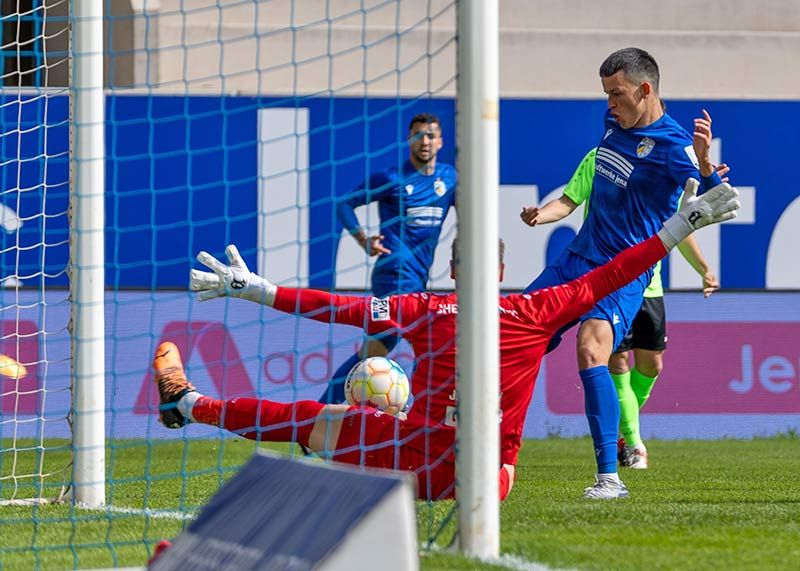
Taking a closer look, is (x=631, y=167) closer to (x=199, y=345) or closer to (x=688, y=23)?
(x=199, y=345)

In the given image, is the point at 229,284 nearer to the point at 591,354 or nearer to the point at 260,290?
the point at 260,290

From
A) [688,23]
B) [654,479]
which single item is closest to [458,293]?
[654,479]

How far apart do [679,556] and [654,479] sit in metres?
2.78

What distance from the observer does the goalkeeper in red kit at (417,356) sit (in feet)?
16.1

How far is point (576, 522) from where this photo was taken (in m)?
4.91

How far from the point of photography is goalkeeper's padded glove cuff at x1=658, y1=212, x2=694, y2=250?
5027 millimetres

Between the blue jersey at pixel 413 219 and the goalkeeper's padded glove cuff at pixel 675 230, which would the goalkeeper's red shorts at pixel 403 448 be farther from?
the blue jersey at pixel 413 219

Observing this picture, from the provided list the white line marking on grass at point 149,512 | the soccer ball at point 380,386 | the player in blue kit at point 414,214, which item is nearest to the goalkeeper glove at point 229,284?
the white line marking on grass at point 149,512

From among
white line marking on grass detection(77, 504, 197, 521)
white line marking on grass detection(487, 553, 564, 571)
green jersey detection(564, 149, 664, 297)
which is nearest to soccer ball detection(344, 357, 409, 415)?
white line marking on grass detection(77, 504, 197, 521)

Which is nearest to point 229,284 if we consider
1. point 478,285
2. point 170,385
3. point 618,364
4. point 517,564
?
point 170,385

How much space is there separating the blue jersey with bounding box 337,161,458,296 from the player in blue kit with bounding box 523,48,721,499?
2.37 m

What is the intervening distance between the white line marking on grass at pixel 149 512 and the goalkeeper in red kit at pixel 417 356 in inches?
14.3

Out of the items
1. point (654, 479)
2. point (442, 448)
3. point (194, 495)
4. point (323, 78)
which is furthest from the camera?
point (323, 78)

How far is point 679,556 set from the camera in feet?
13.6
